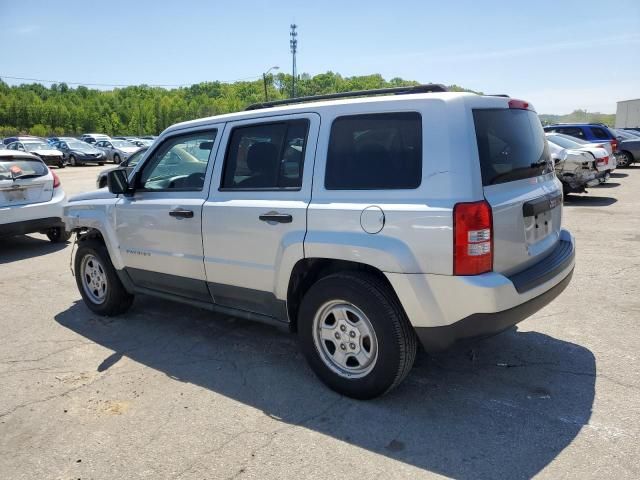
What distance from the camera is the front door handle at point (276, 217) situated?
348cm

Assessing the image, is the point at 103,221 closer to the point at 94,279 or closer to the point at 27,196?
the point at 94,279

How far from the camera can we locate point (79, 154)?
29953mm

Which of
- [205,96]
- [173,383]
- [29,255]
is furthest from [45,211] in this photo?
[205,96]

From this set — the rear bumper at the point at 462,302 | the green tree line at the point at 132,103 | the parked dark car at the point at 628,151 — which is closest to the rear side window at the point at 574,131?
the parked dark car at the point at 628,151

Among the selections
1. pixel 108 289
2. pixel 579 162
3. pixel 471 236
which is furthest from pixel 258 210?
pixel 579 162

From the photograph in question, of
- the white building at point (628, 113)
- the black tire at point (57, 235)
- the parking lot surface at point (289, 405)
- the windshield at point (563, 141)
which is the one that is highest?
the white building at point (628, 113)

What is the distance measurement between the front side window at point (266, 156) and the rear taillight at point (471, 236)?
47.1 inches

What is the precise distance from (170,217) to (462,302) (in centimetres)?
259

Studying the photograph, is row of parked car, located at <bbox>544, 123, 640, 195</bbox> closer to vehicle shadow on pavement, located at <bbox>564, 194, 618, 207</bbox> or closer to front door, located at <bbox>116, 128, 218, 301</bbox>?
vehicle shadow on pavement, located at <bbox>564, 194, 618, 207</bbox>

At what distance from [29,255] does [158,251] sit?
16.8 feet

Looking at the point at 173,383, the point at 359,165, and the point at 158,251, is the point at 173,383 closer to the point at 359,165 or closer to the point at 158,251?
the point at 158,251

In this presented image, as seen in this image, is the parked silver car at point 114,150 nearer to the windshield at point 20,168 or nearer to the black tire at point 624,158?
the windshield at point 20,168

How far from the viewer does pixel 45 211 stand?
854 cm

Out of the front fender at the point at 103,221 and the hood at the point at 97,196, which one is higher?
the hood at the point at 97,196
